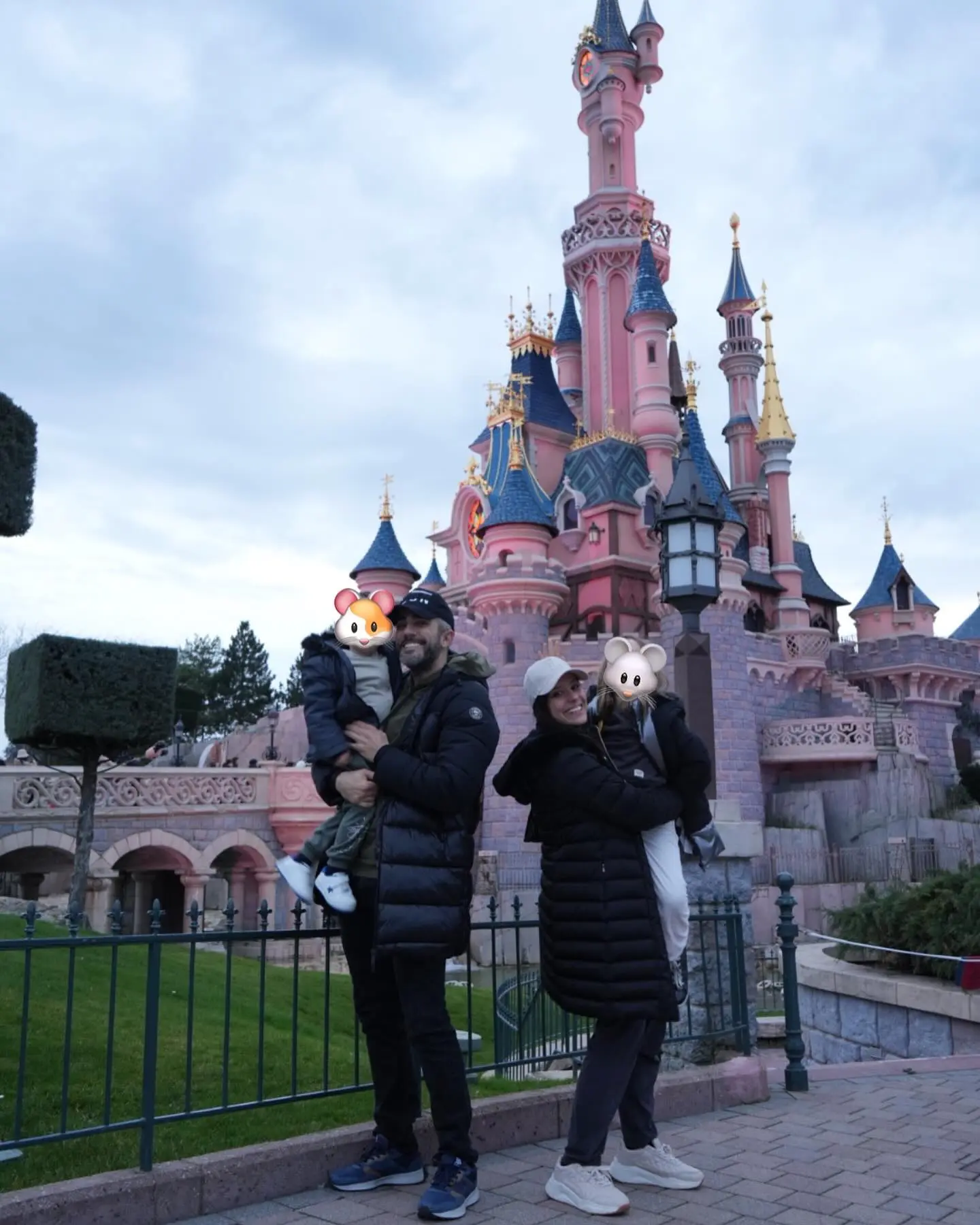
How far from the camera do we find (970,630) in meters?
39.1

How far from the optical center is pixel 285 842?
69.7ft

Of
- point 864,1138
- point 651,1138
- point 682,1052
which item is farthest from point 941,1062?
point 651,1138

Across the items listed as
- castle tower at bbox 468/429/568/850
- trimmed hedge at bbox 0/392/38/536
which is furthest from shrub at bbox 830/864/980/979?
castle tower at bbox 468/429/568/850

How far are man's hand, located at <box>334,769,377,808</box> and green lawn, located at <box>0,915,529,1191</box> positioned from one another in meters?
0.72

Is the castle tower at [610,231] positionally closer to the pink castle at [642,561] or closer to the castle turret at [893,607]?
the pink castle at [642,561]

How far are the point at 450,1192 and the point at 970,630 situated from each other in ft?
130

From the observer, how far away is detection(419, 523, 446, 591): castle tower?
3547 centimetres

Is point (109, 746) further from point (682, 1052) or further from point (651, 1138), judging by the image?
point (651, 1138)

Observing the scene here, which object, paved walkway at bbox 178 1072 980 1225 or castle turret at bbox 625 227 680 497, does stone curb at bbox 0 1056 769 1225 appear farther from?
castle turret at bbox 625 227 680 497

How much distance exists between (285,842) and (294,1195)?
58.7 feet

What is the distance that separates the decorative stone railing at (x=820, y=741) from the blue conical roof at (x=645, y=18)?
2274 centimetres

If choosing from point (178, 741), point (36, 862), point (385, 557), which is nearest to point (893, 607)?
point (385, 557)

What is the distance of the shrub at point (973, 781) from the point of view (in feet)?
101

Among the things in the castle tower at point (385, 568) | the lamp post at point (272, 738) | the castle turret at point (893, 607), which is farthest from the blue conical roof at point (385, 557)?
the castle turret at point (893, 607)
